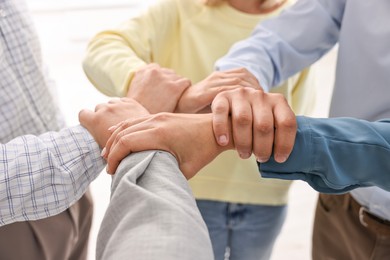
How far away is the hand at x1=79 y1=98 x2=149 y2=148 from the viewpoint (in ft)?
2.60

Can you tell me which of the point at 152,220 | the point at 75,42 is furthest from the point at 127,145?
the point at 75,42

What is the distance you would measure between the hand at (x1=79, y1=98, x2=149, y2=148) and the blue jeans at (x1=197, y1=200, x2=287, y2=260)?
0.42 meters

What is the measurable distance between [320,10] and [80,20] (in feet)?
12.0

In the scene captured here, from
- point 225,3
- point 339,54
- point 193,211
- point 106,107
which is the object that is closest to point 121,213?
point 193,211

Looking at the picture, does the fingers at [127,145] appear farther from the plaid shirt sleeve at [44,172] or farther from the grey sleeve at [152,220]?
the plaid shirt sleeve at [44,172]

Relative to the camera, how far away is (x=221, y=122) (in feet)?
2.09

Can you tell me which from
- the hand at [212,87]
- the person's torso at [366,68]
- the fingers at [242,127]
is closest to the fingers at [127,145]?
the fingers at [242,127]

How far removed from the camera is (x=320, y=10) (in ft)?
3.12

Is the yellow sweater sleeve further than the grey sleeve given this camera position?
Yes

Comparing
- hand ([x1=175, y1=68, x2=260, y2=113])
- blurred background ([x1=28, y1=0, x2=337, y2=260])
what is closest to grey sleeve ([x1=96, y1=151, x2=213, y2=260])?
hand ([x1=175, y1=68, x2=260, y2=113])

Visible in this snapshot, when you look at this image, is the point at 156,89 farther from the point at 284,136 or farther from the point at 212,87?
the point at 284,136

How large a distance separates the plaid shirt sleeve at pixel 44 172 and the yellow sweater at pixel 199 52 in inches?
9.2

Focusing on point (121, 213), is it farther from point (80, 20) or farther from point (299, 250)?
point (80, 20)

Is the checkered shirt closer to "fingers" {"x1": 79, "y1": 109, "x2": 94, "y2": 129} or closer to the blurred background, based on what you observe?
"fingers" {"x1": 79, "y1": 109, "x2": 94, "y2": 129}
